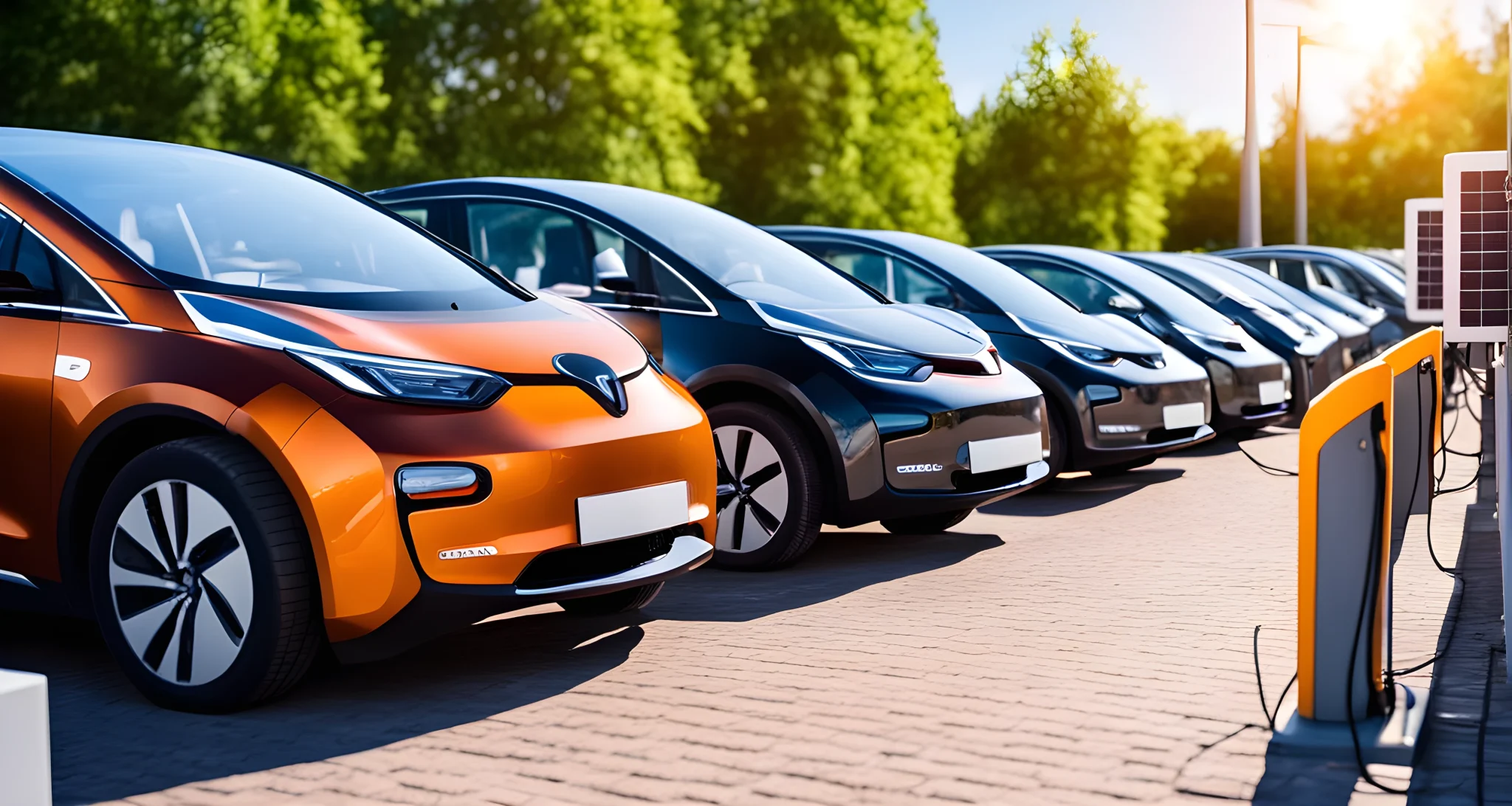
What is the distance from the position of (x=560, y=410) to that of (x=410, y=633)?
29.1 inches

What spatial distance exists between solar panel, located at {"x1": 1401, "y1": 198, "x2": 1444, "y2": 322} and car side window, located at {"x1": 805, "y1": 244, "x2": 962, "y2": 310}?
2.78 metres

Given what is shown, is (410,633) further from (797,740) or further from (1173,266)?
(1173,266)

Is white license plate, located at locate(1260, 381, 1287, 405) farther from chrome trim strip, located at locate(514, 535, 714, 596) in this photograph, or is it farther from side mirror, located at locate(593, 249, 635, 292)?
chrome trim strip, located at locate(514, 535, 714, 596)

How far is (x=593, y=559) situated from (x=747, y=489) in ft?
6.69

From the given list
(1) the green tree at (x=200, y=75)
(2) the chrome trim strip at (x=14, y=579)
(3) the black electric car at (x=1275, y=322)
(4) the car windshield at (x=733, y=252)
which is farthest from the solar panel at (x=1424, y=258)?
(1) the green tree at (x=200, y=75)

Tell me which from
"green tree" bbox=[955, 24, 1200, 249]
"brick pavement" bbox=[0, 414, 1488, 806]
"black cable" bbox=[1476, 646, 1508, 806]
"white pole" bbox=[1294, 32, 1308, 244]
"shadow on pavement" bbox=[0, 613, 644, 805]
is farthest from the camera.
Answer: "green tree" bbox=[955, 24, 1200, 249]

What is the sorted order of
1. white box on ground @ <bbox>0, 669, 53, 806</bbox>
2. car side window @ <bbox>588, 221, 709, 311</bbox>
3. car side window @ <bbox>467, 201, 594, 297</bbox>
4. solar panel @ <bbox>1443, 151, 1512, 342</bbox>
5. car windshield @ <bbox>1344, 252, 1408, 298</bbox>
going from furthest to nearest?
1. car windshield @ <bbox>1344, 252, 1408, 298</bbox>
2. car side window @ <bbox>467, 201, 594, 297</bbox>
3. car side window @ <bbox>588, 221, 709, 311</bbox>
4. solar panel @ <bbox>1443, 151, 1512, 342</bbox>
5. white box on ground @ <bbox>0, 669, 53, 806</bbox>

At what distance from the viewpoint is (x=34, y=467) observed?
179 inches

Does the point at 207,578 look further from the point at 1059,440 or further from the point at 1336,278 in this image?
the point at 1336,278

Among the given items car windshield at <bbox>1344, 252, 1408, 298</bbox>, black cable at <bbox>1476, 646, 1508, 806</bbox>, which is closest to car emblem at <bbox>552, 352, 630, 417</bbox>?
black cable at <bbox>1476, 646, 1508, 806</bbox>

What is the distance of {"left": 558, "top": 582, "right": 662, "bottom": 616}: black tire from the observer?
545 cm

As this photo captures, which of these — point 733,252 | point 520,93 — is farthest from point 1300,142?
point 733,252

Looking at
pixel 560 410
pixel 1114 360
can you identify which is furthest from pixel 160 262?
pixel 1114 360

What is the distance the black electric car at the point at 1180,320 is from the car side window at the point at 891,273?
1.11m
